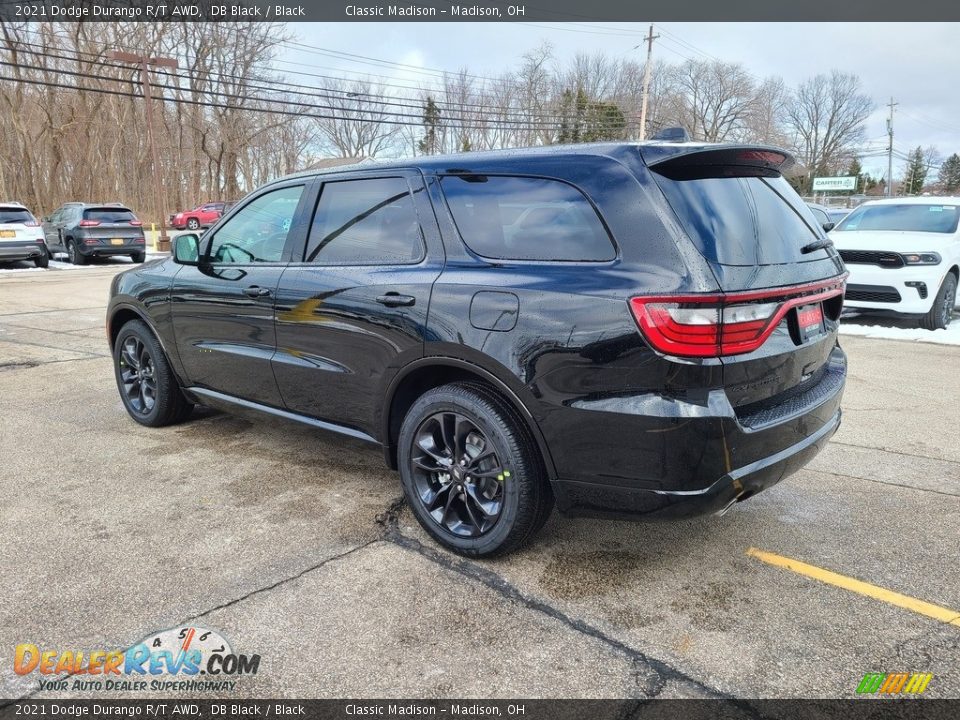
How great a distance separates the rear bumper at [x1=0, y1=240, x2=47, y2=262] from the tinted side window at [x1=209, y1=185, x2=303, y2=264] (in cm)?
1593

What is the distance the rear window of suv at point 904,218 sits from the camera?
9.45 meters

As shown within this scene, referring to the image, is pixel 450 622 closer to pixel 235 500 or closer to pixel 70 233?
pixel 235 500

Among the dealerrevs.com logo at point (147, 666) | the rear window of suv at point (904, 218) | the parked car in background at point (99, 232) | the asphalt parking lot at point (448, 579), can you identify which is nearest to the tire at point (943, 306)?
the rear window of suv at point (904, 218)

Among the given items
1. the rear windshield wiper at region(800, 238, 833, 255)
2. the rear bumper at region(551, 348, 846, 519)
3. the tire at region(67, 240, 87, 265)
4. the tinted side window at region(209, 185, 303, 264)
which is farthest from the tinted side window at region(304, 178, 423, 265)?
the tire at region(67, 240, 87, 265)

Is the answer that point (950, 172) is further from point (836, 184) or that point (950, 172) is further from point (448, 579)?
point (448, 579)

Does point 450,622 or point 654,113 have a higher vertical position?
point 654,113

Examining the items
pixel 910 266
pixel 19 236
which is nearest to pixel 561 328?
pixel 910 266

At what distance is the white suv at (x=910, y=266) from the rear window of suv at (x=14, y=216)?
59.1 feet

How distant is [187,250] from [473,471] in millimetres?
2436

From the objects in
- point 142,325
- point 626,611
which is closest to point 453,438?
point 626,611

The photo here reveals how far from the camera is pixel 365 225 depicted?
11.2ft

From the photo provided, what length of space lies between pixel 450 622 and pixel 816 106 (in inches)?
3415

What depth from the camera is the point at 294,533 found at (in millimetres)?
3236

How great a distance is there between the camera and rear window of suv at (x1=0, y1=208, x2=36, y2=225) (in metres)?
16.8
